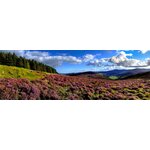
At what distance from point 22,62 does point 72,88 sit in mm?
651

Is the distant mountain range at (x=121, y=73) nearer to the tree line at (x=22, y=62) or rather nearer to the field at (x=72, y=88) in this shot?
the field at (x=72, y=88)

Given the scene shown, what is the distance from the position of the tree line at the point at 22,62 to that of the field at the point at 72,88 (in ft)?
0.35

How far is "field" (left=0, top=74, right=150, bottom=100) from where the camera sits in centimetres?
441

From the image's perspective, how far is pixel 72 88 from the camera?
14.6ft

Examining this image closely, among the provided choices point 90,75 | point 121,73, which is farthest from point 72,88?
point 121,73

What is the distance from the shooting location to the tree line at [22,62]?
14.5 ft

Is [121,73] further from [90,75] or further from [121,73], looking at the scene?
[90,75]

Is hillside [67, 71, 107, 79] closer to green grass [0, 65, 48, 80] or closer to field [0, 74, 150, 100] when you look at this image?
field [0, 74, 150, 100]
